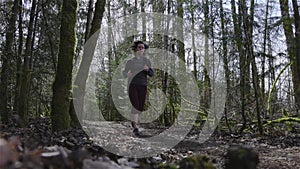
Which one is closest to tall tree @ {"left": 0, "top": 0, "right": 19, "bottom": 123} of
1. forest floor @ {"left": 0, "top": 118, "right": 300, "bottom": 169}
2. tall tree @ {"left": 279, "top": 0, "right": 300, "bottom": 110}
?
forest floor @ {"left": 0, "top": 118, "right": 300, "bottom": 169}

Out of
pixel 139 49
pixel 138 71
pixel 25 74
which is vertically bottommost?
pixel 138 71

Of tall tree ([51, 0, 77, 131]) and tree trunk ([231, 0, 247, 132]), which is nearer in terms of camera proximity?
tall tree ([51, 0, 77, 131])

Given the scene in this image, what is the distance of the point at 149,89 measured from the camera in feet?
43.0

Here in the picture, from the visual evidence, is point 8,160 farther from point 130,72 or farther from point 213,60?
point 213,60

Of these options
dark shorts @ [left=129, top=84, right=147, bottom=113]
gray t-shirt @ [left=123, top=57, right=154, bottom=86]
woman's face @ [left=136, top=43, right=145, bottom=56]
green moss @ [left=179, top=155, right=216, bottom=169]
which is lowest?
green moss @ [left=179, top=155, right=216, bottom=169]

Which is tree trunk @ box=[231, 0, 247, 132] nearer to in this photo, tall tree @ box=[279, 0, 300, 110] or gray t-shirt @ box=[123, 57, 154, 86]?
tall tree @ box=[279, 0, 300, 110]

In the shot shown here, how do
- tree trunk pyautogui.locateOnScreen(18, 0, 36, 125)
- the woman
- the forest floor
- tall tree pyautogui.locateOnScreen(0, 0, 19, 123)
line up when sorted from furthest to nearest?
1. tree trunk pyautogui.locateOnScreen(18, 0, 36, 125)
2. tall tree pyautogui.locateOnScreen(0, 0, 19, 123)
3. the woman
4. the forest floor

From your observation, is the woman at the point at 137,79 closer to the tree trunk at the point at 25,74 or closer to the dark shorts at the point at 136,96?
the dark shorts at the point at 136,96

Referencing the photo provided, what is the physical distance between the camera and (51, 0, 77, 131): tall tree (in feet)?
17.9

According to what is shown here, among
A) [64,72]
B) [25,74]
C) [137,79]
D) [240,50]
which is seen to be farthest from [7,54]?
[240,50]

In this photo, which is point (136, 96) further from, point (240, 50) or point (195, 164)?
point (195, 164)

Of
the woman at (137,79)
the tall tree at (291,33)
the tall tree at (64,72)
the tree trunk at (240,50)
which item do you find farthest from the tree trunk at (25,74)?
the tall tree at (291,33)

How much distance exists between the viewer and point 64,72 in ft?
18.0

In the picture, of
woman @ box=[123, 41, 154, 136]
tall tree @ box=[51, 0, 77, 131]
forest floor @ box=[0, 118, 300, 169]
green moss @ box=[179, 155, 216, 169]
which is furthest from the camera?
woman @ box=[123, 41, 154, 136]
